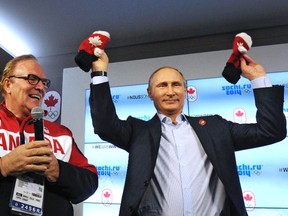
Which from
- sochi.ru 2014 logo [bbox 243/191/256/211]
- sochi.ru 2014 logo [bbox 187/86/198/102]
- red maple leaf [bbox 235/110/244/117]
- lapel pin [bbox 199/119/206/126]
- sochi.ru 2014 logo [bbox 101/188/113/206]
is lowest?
sochi.ru 2014 logo [bbox 243/191/256/211]

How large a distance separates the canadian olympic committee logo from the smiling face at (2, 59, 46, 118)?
1.61 metres

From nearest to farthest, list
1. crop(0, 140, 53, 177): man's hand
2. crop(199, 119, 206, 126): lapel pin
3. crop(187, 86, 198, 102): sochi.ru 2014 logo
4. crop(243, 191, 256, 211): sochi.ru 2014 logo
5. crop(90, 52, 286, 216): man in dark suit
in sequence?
1. crop(0, 140, 53, 177): man's hand
2. crop(90, 52, 286, 216): man in dark suit
3. crop(199, 119, 206, 126): lapel pin
4. crop(243, 191, 256, 211): sochi.ru 2014 logo
5. crop(187, 86, 198, 102): sochi.ru 2014 logo

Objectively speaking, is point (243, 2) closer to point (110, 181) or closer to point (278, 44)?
point (278, 44)

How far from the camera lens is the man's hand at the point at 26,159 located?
38.0 inches

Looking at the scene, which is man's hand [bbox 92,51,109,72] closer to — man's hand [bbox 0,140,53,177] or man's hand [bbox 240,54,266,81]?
man's hand [bbox 0,140,53,177]

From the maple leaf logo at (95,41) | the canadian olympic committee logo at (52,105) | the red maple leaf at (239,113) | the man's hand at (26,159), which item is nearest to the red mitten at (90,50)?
the maple leaf logo at (95,41)

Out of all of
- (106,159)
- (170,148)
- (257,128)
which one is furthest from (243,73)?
(106,159)

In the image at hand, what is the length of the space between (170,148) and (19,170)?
606mm

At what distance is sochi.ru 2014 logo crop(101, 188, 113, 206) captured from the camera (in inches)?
94.9

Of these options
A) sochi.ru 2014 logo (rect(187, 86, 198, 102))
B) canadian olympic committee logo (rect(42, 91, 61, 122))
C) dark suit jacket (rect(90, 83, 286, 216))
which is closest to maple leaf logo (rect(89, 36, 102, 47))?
dark suit jacket (rect(90, 83, 286, 216))

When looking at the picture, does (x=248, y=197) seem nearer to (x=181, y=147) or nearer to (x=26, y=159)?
(x=181, y=147)

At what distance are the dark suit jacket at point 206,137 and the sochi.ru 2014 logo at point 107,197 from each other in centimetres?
118

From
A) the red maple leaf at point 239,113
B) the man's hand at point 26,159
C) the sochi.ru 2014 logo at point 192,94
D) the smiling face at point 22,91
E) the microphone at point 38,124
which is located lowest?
the man's hand at point 26,159

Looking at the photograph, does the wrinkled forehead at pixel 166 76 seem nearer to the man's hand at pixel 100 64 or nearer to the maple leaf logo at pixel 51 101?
the man's hand at pixel 100 64
